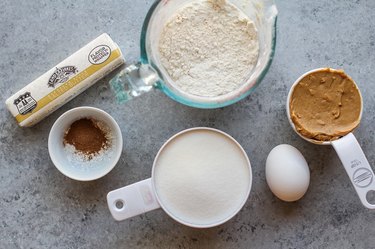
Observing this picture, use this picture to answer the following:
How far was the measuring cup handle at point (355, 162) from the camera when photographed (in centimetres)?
105

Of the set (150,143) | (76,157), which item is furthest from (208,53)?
(76,157)

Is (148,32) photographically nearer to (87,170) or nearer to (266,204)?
(87,170)

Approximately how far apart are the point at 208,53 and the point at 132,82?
168 millimetres

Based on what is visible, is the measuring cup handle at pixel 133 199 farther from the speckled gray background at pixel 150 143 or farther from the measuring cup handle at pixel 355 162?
the measuring cup handle at pixel 355 162

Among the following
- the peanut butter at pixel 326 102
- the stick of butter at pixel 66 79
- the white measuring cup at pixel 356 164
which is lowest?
the white measuring cup at pixel 356 164

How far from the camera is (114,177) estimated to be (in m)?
1.14

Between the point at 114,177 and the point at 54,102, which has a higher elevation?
the point at 54,102

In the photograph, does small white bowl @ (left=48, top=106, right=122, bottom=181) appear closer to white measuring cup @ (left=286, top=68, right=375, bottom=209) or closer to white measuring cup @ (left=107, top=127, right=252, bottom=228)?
white measuring cup @ (left=107, top=127, right=252, bottom=228)

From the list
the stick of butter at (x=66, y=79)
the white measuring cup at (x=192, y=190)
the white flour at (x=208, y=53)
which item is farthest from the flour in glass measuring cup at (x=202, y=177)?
the stick of butter at (x=66, y=79)

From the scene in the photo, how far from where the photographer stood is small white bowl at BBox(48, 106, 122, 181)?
109 centimetres

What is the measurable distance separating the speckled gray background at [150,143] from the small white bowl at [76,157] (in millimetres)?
40

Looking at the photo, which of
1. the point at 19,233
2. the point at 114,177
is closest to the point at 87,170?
the point at 114,177

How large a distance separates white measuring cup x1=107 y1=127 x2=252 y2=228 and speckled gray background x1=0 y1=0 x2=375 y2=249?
2.9 inches

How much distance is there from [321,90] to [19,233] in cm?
71
